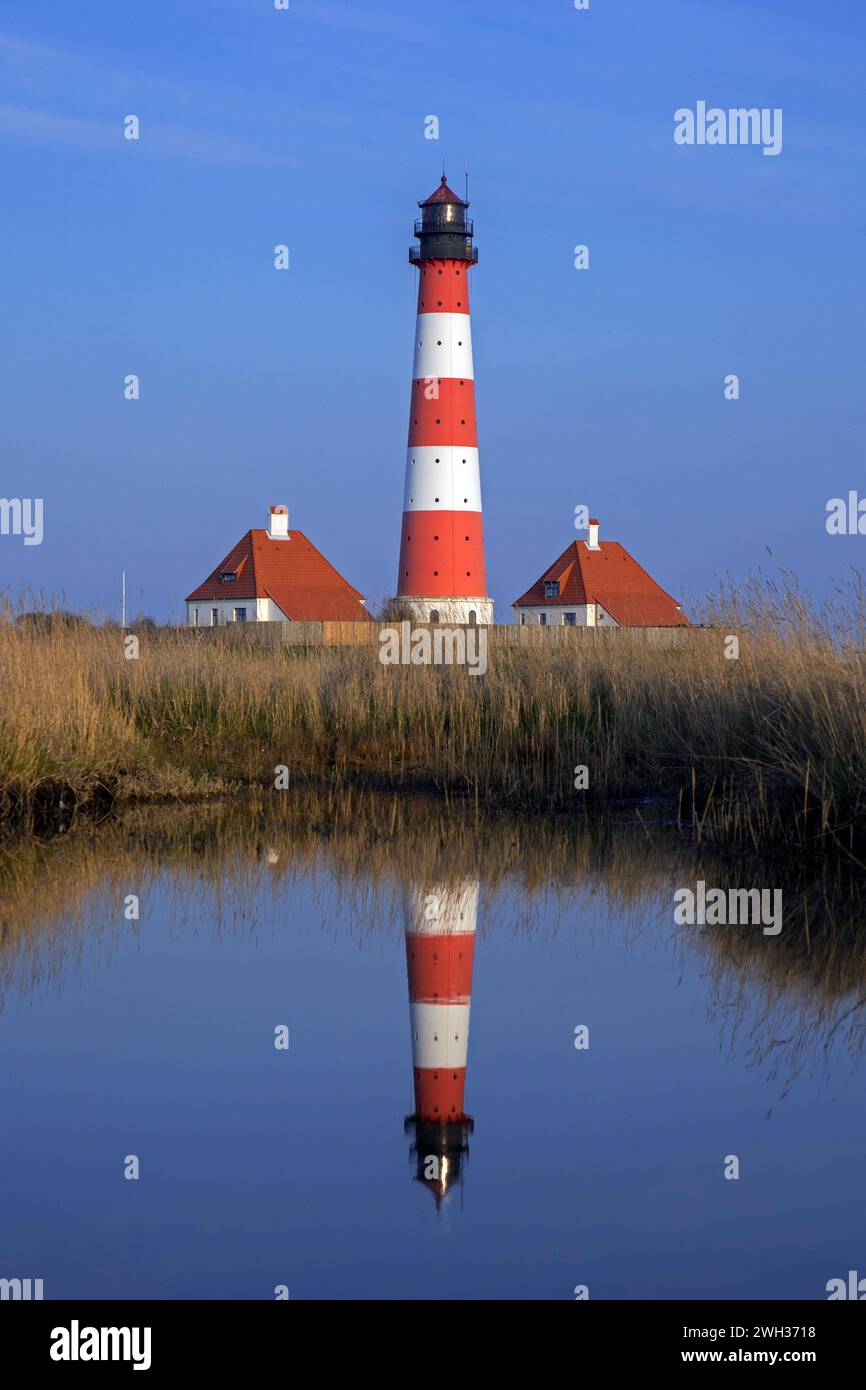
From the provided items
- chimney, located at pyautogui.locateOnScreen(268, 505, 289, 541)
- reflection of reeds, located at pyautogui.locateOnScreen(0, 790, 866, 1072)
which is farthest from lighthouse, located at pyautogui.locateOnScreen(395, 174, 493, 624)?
reflection of reeds, located at pyautogui.locateOnScreen(0, 790, 866, 1072)

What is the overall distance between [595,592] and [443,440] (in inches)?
524

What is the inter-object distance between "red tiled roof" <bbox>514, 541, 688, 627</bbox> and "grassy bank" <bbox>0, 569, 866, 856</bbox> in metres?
26.3

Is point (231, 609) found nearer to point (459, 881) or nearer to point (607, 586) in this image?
point (607, 586)

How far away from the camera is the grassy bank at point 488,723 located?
9461mm

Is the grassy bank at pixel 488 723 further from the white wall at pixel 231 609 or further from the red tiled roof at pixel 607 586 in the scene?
the red tiled roof at pixel 607 586

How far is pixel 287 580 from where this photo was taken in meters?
38.5

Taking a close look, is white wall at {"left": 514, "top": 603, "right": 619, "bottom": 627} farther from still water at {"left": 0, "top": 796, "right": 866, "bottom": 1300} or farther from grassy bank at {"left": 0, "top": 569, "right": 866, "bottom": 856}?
still water at {"left": 0, "top": 796, "right": 866, "bottom": 1300}

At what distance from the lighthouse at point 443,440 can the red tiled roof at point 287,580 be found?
28.1 feet

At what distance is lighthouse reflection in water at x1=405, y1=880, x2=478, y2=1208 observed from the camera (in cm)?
442

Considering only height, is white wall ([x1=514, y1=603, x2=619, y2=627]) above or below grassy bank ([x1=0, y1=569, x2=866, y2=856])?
above

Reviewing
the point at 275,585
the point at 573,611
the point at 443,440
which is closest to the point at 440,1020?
the point at 443,440

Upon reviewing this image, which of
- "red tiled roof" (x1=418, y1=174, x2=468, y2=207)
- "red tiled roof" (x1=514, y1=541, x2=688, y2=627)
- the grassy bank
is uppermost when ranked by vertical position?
"red tiled roof" (x1=418, y1=174, x2=468, y2=207)

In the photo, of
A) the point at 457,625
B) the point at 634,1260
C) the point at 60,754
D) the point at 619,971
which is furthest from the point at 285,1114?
the point at 457,625
